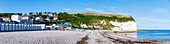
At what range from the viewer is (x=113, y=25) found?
7037 inches

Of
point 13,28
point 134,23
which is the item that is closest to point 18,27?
point 13,28

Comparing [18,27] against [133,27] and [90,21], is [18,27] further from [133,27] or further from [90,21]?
[133,27]

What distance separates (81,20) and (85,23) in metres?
7.74

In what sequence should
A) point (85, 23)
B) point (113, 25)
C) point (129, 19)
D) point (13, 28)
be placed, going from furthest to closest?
1. point (129, 19)
2. point (113, 25)
3. point (85, 23)
4. point (13, 28)

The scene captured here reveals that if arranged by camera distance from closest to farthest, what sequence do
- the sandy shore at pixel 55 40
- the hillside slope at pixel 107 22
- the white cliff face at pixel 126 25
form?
the sandy shore at pixel 55 40 → the hillside slope at pixel 107 22 → the white cliff face at pixel 126 25

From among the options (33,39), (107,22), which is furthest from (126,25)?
(33,39)

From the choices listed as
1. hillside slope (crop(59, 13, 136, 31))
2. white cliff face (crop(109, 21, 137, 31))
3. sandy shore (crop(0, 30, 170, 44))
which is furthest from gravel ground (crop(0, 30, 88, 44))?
white cliff face (crop(109, 21, 137, 31))

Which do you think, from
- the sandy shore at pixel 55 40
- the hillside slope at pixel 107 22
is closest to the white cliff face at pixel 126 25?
the hillside slope at pixel 107 22

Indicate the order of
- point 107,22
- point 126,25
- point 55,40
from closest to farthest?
point 55,40 < point 107,22 < point 126,25

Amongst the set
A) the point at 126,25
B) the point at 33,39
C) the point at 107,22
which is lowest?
the point at 126,25

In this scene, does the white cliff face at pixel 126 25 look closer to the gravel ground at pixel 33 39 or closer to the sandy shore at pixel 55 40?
the sandy shore at pixel 55 40

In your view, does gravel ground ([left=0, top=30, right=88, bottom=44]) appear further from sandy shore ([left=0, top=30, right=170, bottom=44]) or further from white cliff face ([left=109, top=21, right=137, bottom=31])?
white cliff face ([left=109, top=21, right=137, bottom=31])

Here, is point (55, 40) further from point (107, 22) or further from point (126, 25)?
point (126, 25)

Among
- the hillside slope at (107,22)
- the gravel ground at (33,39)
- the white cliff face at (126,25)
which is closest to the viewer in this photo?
the gravel ground at (33,39)
